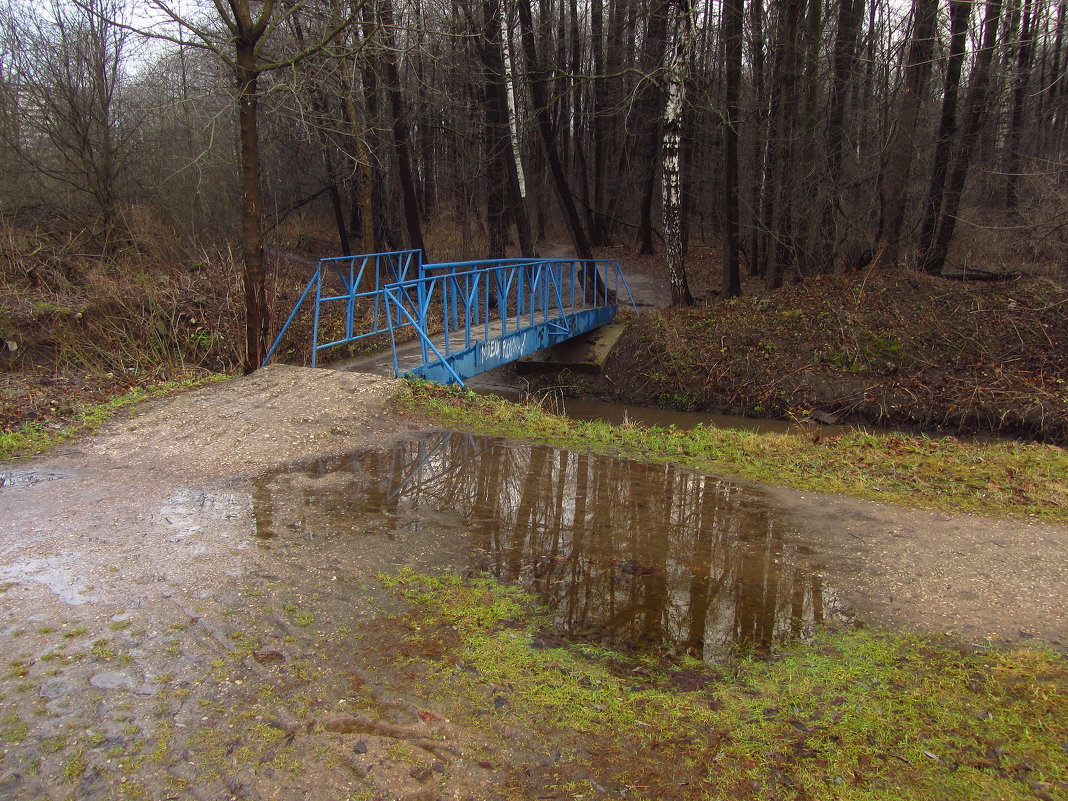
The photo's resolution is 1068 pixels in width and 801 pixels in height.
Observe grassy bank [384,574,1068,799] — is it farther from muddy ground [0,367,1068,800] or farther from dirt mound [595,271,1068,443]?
dirt mound [595,271,1068,443]

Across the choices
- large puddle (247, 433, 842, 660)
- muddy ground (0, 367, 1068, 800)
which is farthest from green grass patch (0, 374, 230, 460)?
large puddle (247, 433, 842, 660)

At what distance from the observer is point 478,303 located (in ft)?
36.4

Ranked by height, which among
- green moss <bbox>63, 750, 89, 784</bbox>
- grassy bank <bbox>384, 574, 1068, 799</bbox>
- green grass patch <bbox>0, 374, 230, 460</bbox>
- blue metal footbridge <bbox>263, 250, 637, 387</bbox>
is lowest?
grassy bank <bbox>384, 574, 1068, 799</bbox>

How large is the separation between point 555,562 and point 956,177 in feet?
44.1

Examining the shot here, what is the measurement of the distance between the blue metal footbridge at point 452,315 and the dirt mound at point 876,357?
204cm

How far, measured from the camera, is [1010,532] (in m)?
5.32

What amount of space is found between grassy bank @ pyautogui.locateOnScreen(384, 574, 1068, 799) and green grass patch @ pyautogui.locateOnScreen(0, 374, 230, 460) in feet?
16.2

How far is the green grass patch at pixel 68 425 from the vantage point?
262 inches

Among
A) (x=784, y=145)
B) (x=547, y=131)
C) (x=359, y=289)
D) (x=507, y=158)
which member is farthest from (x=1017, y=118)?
(x=359, y=289)

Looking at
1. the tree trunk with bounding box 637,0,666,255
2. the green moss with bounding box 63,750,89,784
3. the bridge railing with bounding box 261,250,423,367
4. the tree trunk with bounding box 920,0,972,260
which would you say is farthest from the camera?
the tree trunk with bounding box 637,0,666,255

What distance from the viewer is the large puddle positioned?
13.3 ft

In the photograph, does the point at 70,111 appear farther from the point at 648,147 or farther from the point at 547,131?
the point at 648,147

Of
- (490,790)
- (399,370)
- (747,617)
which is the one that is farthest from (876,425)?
(490,790)

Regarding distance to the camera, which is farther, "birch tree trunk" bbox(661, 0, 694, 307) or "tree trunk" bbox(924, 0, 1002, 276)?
"tree trunk" bbox(924, 0, 1002, 276)
